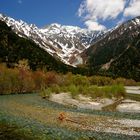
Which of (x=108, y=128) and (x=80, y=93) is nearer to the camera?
(x=108, y=128)

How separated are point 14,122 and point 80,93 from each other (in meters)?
58.1

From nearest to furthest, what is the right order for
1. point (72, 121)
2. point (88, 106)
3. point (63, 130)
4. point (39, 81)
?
point (63, 130)
point (72, 121)
point (88, 106)
point (39, 81)

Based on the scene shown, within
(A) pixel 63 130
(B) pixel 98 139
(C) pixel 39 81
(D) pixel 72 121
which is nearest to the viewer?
(B) pixel 98 139

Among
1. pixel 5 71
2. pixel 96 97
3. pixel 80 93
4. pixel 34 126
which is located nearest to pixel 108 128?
pixel 34 126

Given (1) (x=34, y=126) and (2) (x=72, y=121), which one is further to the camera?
(2) (x=72, y=121)

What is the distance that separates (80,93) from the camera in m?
106

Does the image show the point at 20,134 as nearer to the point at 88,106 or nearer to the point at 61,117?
the point at 61,117

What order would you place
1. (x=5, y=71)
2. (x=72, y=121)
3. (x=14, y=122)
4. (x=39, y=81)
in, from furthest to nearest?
(x=39, y=81), (x=5, y=71), (x=72, y=121), (x=14, y=122)

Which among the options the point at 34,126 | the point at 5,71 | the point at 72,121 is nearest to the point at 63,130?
the point at 34,126

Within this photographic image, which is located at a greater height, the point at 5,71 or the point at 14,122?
the point at 5,71

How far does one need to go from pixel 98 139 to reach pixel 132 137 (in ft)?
15.2

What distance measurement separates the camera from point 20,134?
40031 mm

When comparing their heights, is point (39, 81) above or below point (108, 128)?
above

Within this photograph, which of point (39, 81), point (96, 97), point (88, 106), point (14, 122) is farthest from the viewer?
point (39, 81)
